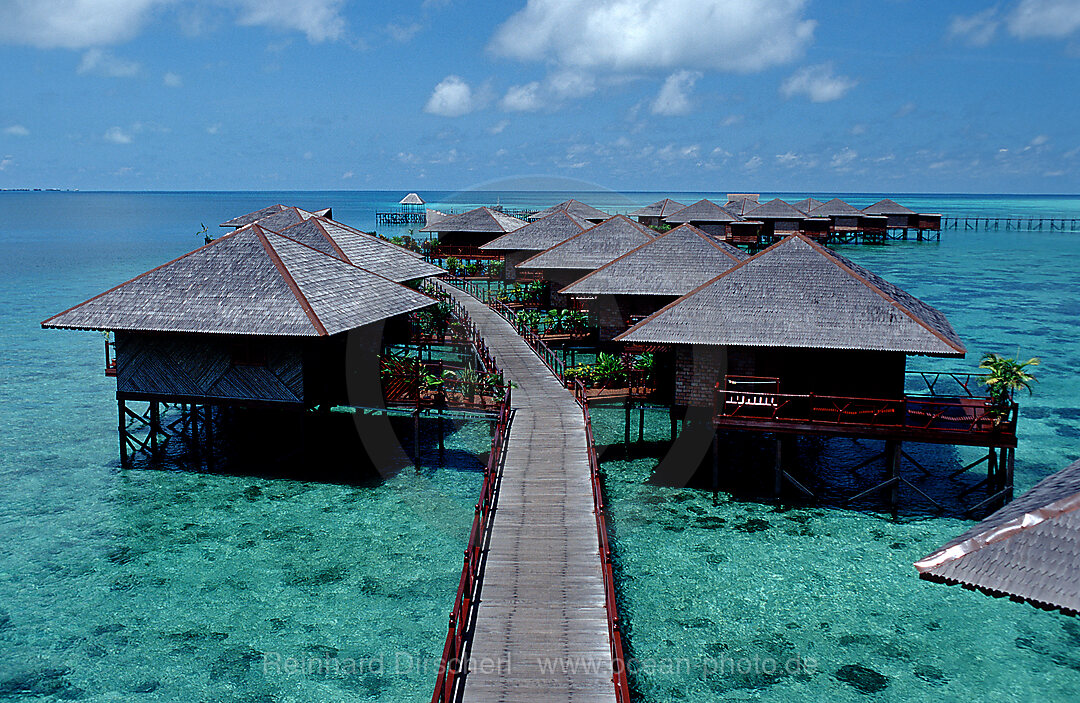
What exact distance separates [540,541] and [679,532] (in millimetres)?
5099

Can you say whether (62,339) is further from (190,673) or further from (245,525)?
(190,673)

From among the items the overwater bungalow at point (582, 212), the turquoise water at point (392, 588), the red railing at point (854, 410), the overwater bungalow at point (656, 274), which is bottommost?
the turquoise water at point (392, 588)

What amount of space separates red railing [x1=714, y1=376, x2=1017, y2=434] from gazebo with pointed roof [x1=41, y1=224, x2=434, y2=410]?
9574mm

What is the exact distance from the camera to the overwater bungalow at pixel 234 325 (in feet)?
67.4

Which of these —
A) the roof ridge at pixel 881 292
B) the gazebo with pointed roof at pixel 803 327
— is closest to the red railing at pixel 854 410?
the gazebo with pointed roof at pixel 803 327

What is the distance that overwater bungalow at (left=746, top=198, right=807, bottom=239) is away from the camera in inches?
3113

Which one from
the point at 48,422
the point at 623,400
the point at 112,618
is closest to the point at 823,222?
the point at 623,400

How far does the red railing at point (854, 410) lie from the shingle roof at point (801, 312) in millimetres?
1220

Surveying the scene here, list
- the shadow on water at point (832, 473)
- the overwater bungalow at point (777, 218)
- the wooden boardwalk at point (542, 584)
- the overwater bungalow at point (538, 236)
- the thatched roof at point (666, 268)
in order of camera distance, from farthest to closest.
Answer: the overwater bungalow at point (777, 218), the overwater bungalow at point (538, 236), the thatched roof at point (666, 268), the shadow on water at point (832, 473), the wooden boardwalk at point (542, 584)

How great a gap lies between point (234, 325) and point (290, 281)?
70.7 inches

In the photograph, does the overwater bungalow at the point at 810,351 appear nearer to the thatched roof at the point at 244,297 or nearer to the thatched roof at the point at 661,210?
the thatched roof at the point at 244,297

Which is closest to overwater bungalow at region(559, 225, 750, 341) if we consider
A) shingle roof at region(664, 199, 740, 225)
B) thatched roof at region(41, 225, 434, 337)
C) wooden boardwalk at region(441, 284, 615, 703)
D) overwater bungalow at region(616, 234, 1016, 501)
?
overwater bungalow at region(616, 234, 1016, 501)

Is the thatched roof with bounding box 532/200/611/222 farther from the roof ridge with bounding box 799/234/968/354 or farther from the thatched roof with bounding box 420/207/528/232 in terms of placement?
the roof ridge with bounding box 799/234/968/354

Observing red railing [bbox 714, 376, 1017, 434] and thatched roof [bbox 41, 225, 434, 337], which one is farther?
thatched roof [bbox 41, 225, 434, 337]
